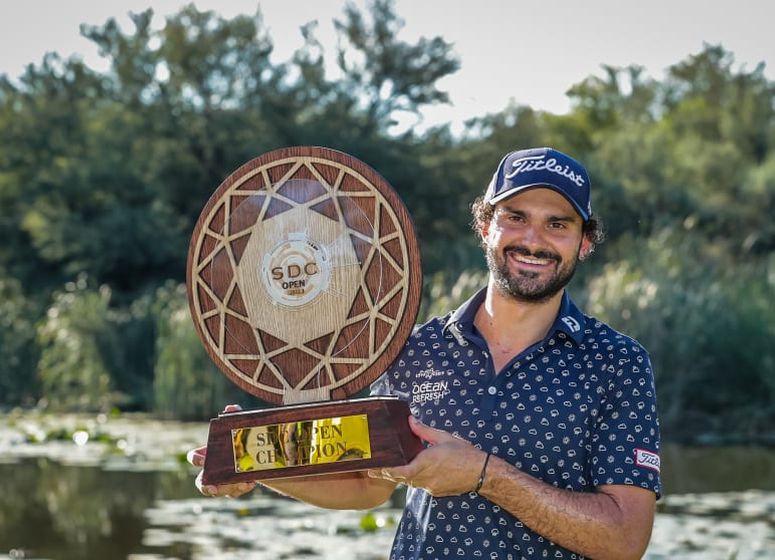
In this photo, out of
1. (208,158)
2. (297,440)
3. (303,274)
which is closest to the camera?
(297,440)

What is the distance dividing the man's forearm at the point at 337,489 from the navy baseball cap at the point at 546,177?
2.23ft

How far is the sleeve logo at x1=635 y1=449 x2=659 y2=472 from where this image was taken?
2.52 meters

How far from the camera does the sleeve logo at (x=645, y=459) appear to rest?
8.27ft

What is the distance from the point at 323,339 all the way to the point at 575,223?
1.95 feet

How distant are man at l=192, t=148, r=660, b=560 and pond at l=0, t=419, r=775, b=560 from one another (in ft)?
10.9

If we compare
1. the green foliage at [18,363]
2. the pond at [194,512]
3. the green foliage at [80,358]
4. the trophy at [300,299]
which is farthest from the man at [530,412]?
the green foliage at [18,363]

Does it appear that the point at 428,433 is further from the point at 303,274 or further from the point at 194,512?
the point at 194,512

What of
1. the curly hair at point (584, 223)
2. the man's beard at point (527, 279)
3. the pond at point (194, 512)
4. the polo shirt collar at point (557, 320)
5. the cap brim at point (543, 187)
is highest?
the cap brim at point (543, 187)

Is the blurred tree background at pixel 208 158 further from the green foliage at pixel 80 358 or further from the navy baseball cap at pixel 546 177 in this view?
the navy baseball cap at pixel 546 177

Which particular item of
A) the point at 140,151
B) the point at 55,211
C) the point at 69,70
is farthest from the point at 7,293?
the point at 69,70

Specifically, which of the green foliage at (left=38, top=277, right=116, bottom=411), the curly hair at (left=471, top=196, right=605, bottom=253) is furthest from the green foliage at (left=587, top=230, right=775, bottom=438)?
the curly hair at (left=471, top=196, right=605, bottom=253)

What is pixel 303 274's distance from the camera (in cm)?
277

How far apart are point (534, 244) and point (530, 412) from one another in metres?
0.34

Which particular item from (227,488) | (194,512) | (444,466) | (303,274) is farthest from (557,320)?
(194,512)
